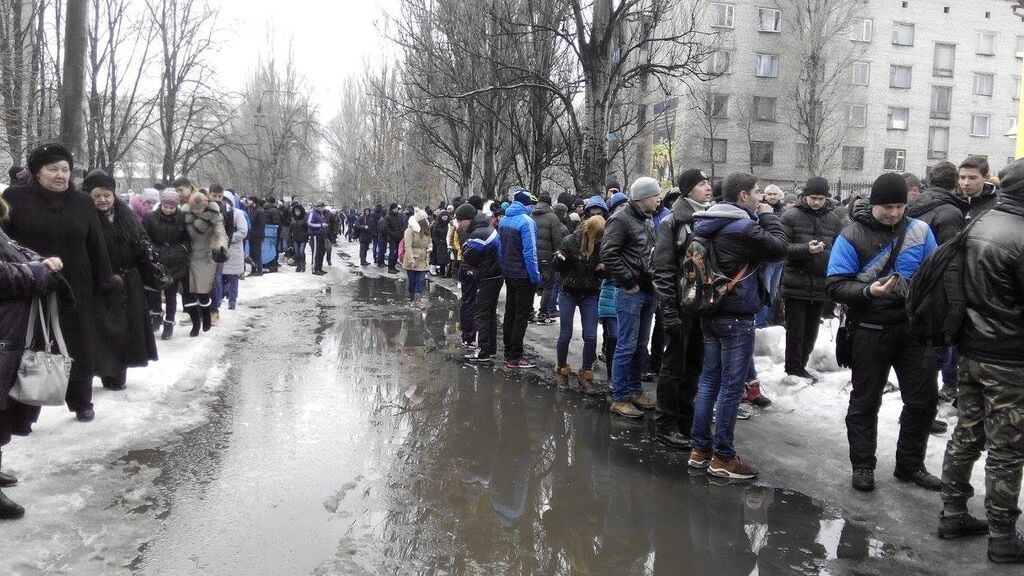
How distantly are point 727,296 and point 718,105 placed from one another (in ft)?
115

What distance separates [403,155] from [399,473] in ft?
115

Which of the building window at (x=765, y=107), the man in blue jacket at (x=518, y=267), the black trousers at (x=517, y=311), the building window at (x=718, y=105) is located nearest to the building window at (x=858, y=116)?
the building window at (x=765, y=107)

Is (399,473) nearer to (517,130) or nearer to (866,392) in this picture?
(866,392)

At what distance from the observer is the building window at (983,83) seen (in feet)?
141

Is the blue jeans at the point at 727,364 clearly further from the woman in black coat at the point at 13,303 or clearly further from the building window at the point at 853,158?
the building window at the point at 853,158

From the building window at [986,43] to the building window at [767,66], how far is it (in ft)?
44.6

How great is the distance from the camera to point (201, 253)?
9633 mm

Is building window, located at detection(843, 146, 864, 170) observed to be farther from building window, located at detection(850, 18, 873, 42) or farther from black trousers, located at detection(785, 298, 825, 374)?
black trousers, located at detection(785, 298, 825, 374)

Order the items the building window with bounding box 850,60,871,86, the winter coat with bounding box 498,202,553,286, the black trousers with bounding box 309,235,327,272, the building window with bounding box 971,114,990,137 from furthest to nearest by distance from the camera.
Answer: the building window with bounding box 971,114,990,137 < the building window with bounding box 850,60,871,86 < the black trousers with bounding box 309,235,327,272 < the winter coat with bounding box 498,202,553,286

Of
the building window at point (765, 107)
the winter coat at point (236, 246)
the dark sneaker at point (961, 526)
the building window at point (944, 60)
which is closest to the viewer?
the dark sneaker at point (961, 526)

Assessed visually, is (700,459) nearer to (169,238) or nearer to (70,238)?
(70,238)

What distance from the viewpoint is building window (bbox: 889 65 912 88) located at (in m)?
41.8

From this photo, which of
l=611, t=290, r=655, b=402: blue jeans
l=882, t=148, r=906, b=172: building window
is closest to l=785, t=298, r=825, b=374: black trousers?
l=611, t=290, r=655, b=402: blue jeans

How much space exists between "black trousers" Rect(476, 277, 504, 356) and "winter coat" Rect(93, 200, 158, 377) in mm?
3832
